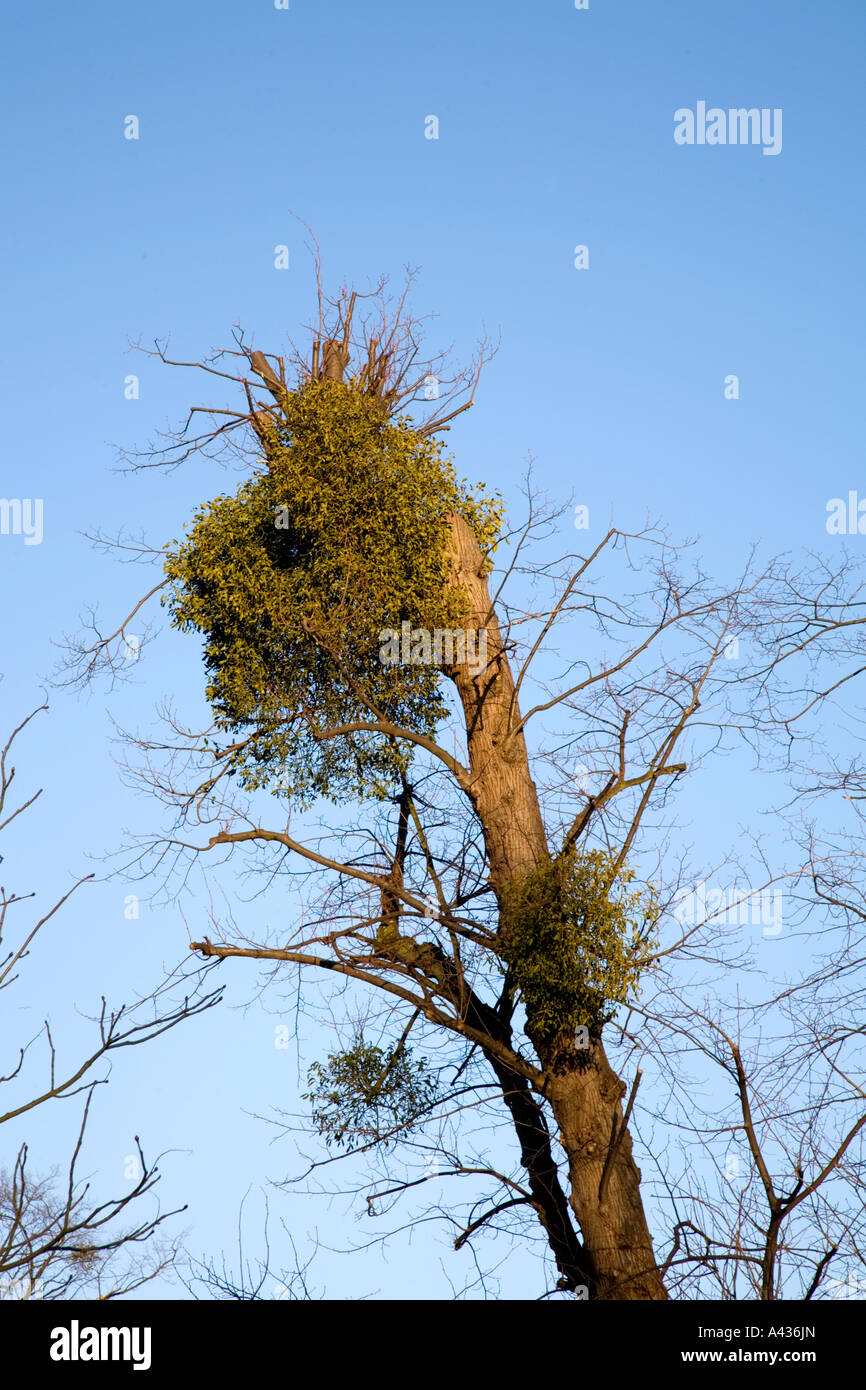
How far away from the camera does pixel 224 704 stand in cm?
1094

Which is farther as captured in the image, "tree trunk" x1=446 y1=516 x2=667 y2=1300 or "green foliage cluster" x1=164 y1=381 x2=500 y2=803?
"green foliage cluster" x1=164 y1=381 x2=500 y2=803

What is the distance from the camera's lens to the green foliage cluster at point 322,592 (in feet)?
34.4

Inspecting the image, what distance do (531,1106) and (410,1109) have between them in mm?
986

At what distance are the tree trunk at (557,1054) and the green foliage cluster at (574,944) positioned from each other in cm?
38

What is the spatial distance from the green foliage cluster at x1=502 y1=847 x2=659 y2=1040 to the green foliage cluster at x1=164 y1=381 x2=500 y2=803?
194cm

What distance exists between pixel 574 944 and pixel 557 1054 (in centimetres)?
94

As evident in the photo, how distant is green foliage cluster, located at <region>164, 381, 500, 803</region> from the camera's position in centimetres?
1050

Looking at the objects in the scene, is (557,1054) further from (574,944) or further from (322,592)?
(322,592)

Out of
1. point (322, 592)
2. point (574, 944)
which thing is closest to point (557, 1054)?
point (574, 944)

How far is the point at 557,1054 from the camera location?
9.45 m
